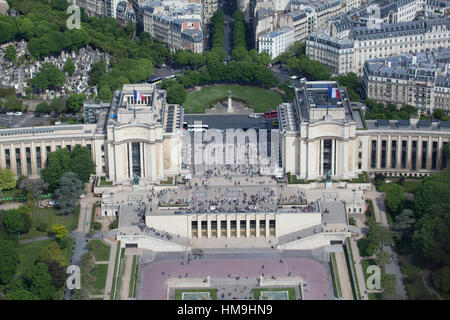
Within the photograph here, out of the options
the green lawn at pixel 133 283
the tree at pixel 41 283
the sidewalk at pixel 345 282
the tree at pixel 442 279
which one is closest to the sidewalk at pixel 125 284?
the green lawn at pixel 133 283

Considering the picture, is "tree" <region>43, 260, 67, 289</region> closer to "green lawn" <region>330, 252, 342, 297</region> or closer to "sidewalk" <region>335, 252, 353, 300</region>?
"green lawn" <region>330, 252, 342, 297</region>

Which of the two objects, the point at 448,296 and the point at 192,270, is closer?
the point at 448,296

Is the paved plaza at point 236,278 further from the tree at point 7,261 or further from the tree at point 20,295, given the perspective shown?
the tree at point 7,261

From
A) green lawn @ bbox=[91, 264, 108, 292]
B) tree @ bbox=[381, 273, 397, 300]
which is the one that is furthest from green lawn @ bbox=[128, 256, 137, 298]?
tree @ bbox=[381, 273, 397, 300]
